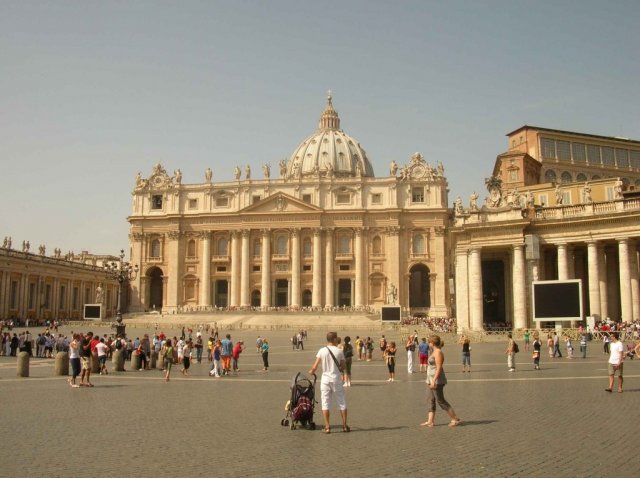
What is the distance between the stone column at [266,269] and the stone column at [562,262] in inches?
2083

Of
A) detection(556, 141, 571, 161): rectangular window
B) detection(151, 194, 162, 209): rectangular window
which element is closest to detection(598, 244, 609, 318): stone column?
detection(556, 141, 571, 161): rectangular window

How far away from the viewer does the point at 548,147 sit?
6506 cm

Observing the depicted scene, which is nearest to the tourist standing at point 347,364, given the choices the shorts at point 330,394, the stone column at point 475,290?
the shorts at point 330,394

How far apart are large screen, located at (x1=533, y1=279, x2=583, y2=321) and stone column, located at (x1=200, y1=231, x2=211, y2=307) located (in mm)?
59974

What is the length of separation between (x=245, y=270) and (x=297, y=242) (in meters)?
7.67

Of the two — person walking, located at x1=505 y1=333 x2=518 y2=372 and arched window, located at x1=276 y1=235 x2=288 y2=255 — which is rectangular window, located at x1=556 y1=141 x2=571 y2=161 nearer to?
arched window, located at x1=276 y1=235 x2=288 y2=255

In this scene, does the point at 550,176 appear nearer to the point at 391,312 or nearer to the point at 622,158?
the point at 622,158

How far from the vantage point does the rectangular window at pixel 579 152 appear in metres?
66.1

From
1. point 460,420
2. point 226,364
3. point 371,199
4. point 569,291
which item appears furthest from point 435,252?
point 460,420

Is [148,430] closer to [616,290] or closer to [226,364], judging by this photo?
[226,364]

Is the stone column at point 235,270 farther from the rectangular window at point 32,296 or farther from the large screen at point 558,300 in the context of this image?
the large screen at point 558,300

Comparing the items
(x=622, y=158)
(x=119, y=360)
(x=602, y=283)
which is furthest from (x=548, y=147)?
(x=119, y=360)

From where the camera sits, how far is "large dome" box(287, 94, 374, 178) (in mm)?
116562

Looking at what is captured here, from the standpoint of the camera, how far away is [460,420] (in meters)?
11.3
